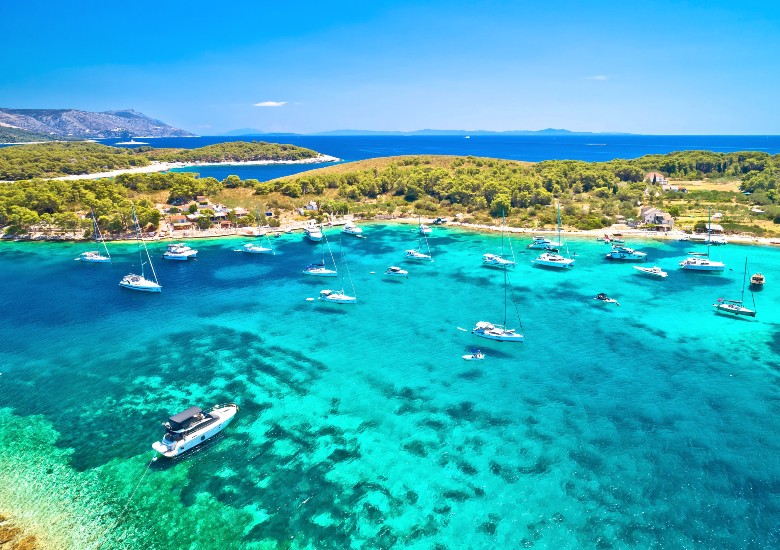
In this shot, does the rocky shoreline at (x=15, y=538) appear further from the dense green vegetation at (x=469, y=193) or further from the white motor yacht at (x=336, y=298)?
the dense green vegetation at (x=469, y=193)

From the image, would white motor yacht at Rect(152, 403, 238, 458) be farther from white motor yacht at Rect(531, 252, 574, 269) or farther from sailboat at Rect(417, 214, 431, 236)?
sailboat at Rect(417, 214, 431, 236)

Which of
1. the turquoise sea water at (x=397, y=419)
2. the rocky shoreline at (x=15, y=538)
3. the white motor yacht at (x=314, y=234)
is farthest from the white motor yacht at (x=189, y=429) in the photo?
the white motor yacht at (x=314, y=234)

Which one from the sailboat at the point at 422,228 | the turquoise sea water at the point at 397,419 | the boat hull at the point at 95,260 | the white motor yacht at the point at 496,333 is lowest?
the turquoise sea water at the point at 397,419

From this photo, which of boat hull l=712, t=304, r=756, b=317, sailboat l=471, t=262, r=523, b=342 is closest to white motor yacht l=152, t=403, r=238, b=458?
sailboat l=471, t=262, r=523, b=342

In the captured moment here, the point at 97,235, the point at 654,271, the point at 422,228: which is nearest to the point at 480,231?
the point at 422,228

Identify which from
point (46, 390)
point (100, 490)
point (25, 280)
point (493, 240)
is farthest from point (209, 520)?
point (493, 240)
